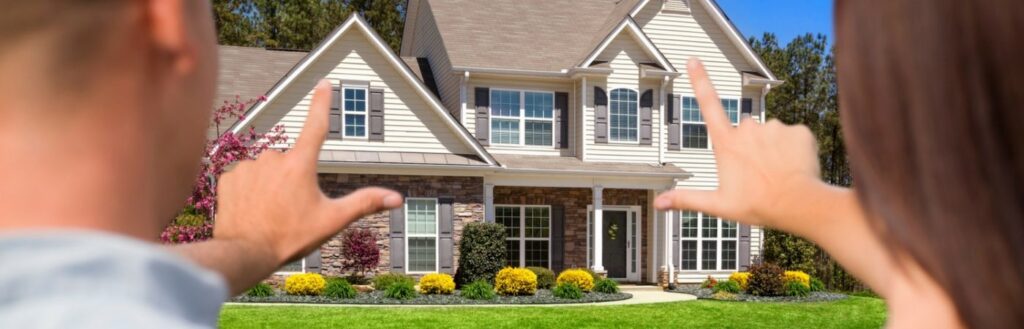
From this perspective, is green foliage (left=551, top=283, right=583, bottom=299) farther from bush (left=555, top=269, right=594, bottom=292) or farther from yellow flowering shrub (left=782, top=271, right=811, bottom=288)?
yellow flowering shrub (left=782, top=271, right=811, bottom=288)

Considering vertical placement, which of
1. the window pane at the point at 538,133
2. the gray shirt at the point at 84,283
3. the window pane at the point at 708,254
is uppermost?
the window pane at the point at 538,133

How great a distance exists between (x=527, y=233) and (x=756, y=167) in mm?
20898

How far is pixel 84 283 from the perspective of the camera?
465 millimetres

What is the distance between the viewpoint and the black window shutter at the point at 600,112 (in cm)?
2120

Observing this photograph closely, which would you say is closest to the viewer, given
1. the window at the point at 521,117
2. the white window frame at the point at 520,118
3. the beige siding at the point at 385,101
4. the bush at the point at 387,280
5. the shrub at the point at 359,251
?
the bush at the point at 387,280

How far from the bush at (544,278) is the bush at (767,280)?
13.8ft

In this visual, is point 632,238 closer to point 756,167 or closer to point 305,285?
point 305,285

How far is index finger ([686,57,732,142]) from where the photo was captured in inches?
35.8

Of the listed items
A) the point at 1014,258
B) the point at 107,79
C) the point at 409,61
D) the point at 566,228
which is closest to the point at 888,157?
the point at 1014,258

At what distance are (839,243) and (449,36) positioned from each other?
21187 millimetres

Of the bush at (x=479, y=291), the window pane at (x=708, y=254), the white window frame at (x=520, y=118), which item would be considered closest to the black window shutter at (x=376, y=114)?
the white window frame at (x=520, y=118)

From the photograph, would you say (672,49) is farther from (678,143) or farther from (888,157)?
(888,157)

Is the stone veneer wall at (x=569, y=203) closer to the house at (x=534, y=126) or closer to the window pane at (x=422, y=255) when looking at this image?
the house at (x=534, y=126)

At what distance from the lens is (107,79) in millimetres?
533
